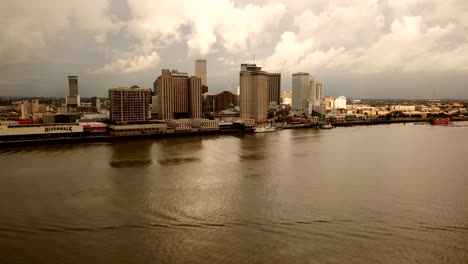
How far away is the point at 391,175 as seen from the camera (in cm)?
545

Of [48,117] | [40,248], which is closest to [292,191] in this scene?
[40,248]

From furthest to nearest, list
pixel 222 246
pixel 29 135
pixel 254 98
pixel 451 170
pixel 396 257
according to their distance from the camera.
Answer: pixel 254 98
pixel 29 135
pixel 451 170
pixel 222 246
pixel 396 257

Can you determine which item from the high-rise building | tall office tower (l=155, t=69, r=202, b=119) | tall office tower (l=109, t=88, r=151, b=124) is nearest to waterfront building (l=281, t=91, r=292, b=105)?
the high-rise building

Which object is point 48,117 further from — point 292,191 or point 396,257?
point 396,257

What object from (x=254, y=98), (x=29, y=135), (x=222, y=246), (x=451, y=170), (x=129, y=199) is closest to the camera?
(x=222, y=246)

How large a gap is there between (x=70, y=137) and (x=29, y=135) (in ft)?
3.42

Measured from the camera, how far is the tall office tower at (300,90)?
25.7 m

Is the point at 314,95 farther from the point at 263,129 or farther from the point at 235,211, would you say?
the point at 235,211

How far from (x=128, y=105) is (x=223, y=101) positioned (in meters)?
12.3

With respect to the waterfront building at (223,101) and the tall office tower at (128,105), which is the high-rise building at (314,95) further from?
the tall office tower at (128,105)

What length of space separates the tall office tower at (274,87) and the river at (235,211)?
24316 millimetres

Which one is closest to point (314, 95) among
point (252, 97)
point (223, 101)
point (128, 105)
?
point (223, 101)

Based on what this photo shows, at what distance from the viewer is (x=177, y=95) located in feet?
60.1

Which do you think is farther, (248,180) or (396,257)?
(248,180)
